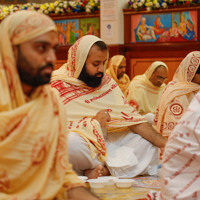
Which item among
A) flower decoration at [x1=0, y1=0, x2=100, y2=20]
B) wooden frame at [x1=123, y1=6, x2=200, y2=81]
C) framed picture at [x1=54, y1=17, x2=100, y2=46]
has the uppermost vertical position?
flower decoration at [x1=0, y1=0, x2=100, y2=20]

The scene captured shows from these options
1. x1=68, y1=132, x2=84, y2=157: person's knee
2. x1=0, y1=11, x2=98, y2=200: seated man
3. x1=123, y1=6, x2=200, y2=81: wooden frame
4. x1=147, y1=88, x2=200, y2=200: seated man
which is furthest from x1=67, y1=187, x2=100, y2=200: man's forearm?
x1=123, y1=6, x2=200, y2=81: wooden frame

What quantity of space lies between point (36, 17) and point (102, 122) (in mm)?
2594

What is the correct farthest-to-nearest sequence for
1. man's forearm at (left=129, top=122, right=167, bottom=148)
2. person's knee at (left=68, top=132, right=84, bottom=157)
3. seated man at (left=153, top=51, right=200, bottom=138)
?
seated man at (left=153, top=51, right=200, bottom=138), man's forearm at (left=129, top=122, right=167, bottom=148), person's knee at (left=68, top=132, right=84, bottom=157)

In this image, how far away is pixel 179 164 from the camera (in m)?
3.11

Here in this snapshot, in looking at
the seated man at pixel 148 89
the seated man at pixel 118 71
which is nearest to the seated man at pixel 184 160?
the seated man at pixel 148 89

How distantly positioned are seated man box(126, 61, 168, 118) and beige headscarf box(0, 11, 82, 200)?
619cm

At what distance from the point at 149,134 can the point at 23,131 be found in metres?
3.08

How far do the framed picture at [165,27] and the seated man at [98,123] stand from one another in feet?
20.2

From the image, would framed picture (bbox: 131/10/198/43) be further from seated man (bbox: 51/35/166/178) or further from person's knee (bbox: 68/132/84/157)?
person's knee (bbox: 68/132/84/157)

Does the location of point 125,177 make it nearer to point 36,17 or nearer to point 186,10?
point 36,17

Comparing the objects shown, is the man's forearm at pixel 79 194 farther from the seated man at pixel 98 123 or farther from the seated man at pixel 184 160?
the seated man at pixel 98 123

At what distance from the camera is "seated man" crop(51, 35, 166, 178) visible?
15.0 ft

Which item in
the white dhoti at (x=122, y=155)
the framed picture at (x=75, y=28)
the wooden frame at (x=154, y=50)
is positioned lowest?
the white dhoti at (x=122, y=155)

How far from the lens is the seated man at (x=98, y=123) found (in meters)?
4.57
